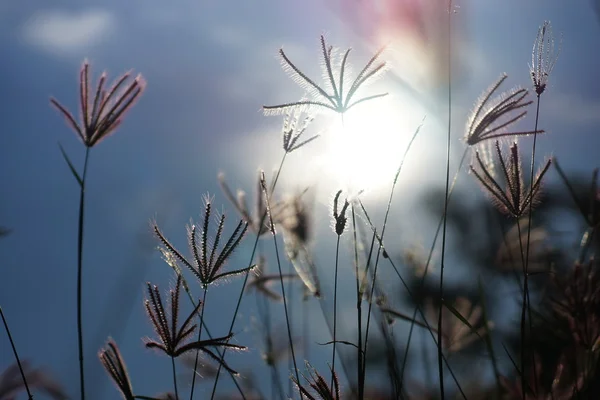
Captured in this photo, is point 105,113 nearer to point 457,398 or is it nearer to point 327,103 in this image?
point 327,103

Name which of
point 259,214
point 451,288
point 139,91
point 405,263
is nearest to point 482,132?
point 259,214

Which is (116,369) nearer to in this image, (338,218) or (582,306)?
(338,218)

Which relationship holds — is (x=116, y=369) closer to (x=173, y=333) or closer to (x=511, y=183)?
(x=173, y=333)

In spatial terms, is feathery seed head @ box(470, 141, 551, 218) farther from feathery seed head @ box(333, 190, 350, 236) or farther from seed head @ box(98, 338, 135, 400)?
seed head @ box(98, 338, 135, 400)

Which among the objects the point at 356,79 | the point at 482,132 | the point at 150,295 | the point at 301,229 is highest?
the point at 356,79

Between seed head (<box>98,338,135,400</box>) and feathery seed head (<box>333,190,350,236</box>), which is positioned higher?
feathery seed head (<box>333,190,350,236</box>)

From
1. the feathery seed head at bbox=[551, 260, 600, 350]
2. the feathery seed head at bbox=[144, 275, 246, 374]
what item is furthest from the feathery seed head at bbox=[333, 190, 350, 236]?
the feathery seed head at bbox=[551, 260, 600, 350]

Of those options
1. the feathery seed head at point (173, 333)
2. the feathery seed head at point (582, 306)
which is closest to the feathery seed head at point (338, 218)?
the feathery seed head at point (173, 333)

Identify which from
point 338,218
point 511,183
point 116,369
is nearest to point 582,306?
point 511,183

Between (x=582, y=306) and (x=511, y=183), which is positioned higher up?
(x=511, y=183)

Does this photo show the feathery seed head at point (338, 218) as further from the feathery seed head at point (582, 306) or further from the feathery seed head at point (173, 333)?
the feathery seed head at point (582, 306)

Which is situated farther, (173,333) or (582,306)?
(582,306)
